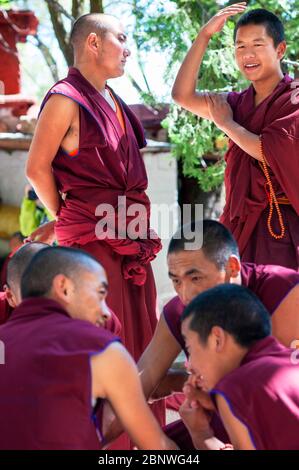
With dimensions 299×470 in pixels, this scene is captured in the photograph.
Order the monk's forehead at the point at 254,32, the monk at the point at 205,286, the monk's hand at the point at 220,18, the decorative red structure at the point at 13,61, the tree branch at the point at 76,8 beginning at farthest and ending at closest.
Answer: the decorative red structure at the point at 13,61 → the tree branch at the point at 76,8 → the monk's hand at the point at 220,18 → the monk's forehead at the point at 254,32 → the monk at the point at 205,286

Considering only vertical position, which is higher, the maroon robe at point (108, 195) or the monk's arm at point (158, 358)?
the maroon robe at point (108, 195)

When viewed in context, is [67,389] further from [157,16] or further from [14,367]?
[157,16]

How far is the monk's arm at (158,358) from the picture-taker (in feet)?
11.7

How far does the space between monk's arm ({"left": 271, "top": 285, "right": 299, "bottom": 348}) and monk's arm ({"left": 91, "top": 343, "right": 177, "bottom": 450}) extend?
0.87m

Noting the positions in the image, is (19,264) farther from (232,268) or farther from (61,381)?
(61,381)

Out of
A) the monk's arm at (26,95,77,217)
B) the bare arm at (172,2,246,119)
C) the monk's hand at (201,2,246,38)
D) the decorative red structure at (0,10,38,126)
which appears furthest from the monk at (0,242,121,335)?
the decorative red structure at (0,10,38,126)

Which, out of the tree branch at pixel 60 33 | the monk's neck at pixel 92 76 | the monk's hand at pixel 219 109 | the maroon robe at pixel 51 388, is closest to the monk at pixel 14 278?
the monk's neck at pixel 92 76

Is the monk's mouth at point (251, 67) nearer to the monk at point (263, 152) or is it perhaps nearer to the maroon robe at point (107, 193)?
the monk at point (263, 152)

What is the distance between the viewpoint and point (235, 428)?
2.63 m

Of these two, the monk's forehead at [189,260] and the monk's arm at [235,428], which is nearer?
the monk's arm at [235,428]

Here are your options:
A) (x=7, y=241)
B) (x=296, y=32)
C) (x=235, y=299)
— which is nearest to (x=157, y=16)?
(x=296, y=32)

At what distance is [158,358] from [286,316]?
0.56 m

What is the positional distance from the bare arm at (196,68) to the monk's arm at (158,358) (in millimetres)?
1653

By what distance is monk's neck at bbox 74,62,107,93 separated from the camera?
184 inches
